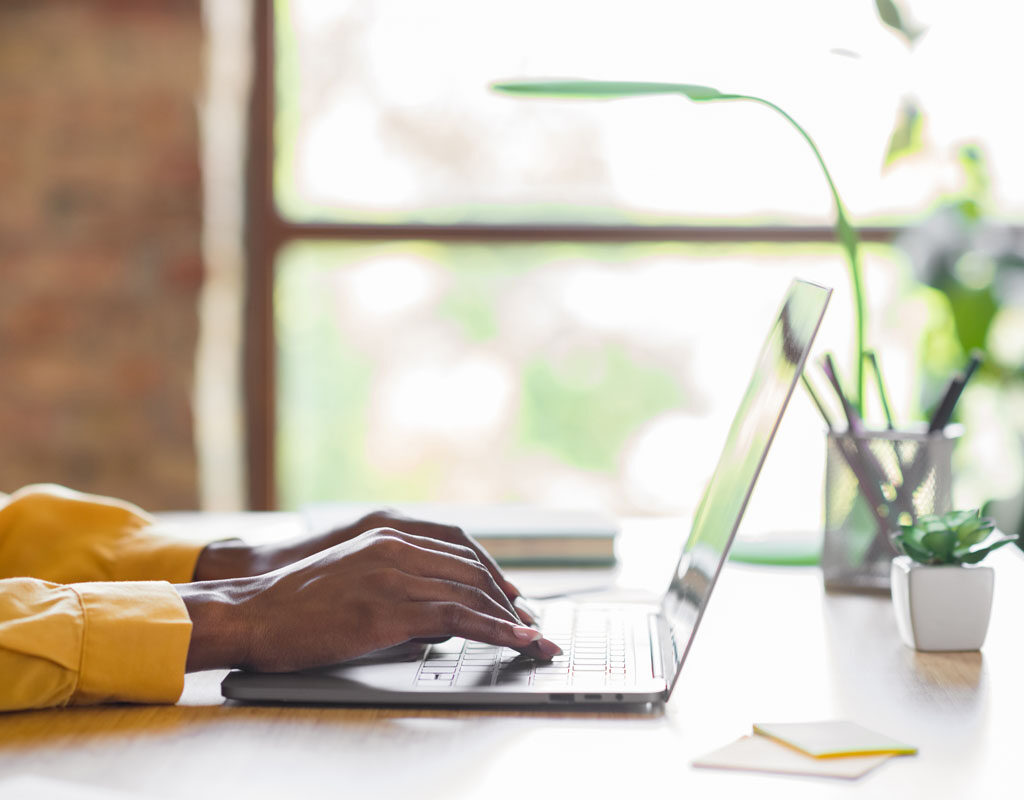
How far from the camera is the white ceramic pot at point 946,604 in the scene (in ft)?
3.00

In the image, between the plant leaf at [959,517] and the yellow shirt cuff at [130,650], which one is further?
the plant leaf at [959,517]

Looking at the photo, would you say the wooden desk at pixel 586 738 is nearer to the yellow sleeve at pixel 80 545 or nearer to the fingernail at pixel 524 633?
the fingernail at pixel 524 633

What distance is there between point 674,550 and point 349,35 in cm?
154

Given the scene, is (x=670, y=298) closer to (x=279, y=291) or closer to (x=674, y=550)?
(x=279, y=291)

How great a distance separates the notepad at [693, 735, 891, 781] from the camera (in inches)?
26.0

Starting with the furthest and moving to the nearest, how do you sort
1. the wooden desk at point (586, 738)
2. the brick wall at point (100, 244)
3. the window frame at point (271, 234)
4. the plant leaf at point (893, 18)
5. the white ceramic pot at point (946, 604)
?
the window frame at point (271, 234), the brick wall at point (100, 244), the plant leaf at point (893, 18), the white ceramic pot at point (946, 604), the wooden desk at point (586, 738)

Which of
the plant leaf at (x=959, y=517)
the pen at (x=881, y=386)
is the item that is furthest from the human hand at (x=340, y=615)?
the pen at (x=881, y=386)

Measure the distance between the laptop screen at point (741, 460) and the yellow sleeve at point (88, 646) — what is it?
35 centimetres

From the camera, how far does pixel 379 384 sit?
2541 mm

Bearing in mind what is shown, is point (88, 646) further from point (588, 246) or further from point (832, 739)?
point (588, 246)

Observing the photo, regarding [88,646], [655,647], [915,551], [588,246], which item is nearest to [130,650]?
[88,646]

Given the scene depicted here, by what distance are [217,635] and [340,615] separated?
0.28 ft

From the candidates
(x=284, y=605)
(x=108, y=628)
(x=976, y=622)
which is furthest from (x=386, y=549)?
(x=976, y=622)

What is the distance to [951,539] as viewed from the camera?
92 cm
